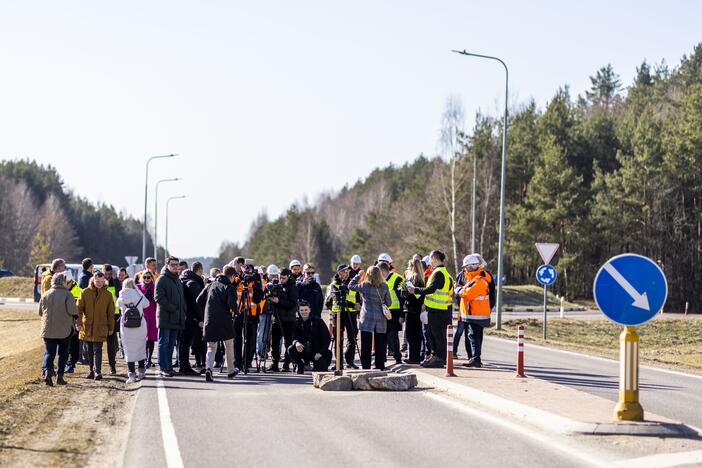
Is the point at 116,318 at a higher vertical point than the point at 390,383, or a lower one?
higher

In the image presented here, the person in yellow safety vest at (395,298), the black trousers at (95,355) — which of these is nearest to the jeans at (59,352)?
the black trousers at (95,355)

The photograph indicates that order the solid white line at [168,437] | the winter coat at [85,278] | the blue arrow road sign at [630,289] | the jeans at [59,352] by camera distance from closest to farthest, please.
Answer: the solid white line at [168,437]
the blue arrow road sign at [630,289]
the jeans at [59,352]
the winter coat at [85,278]

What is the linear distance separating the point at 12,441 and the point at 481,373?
27.2 feet

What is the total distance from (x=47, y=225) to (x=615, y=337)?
10498cm

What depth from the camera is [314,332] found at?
18.2 meters

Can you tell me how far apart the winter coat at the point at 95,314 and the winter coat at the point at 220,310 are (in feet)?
5.43

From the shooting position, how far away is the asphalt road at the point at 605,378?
13586 millimetres

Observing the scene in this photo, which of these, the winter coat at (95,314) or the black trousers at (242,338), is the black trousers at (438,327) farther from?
the winter coat at (95,314)

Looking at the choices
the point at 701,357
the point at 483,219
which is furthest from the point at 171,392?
the point at 483,219

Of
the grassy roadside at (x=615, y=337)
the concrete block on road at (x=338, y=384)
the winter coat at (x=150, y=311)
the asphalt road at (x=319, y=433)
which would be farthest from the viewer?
the grassy roadside at (x=615, y=337)

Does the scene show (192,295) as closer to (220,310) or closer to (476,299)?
(220,310)

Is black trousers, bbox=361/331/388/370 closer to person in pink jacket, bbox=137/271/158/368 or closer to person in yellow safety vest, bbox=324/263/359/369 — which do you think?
person in yellow safety vest, bbox=324/263/359/369

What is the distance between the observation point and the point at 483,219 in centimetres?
7319

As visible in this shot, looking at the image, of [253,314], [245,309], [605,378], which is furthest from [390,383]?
[605,378]
